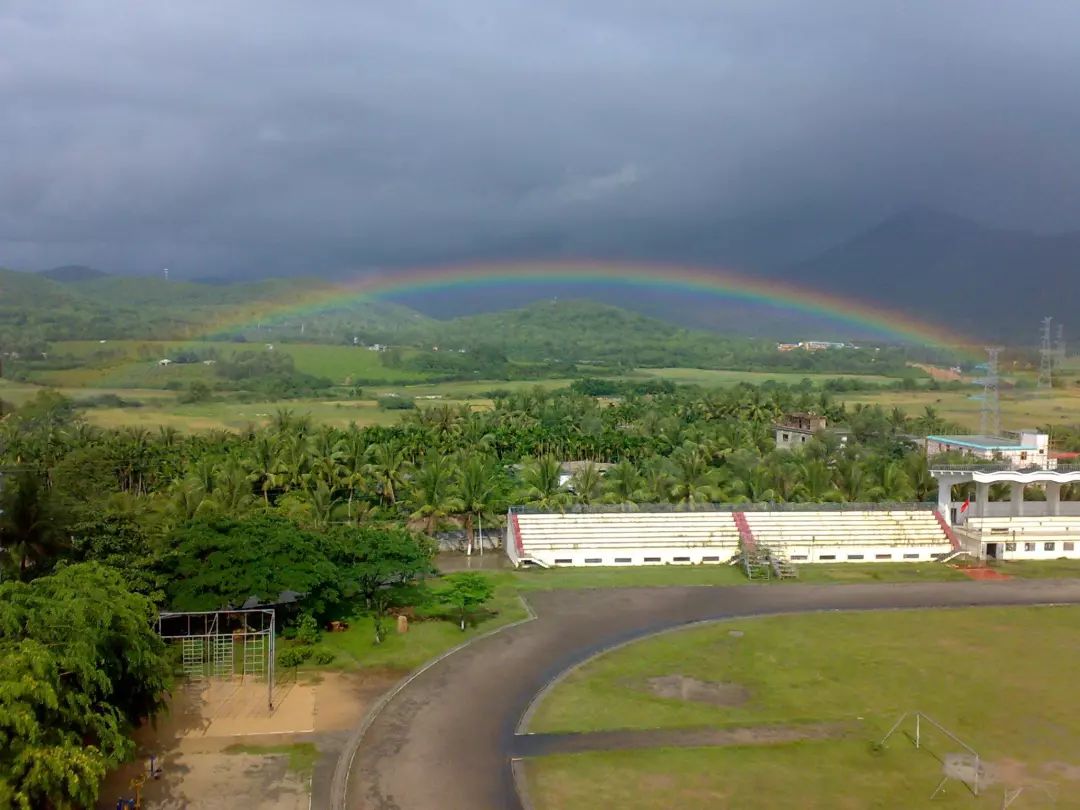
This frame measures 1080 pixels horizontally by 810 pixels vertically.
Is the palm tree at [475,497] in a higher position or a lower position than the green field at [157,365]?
lower

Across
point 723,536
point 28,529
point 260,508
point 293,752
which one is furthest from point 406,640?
point 723,536

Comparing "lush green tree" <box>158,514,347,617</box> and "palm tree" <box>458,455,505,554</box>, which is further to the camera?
"palm tree" <box>458,455,505,554</box>

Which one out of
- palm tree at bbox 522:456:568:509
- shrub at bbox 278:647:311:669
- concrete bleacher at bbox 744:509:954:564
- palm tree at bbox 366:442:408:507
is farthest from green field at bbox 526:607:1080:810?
palm tree at bbox 366:442:408:507

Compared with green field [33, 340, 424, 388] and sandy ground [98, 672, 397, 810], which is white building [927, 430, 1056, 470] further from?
green field [33, 340, 424, 388]

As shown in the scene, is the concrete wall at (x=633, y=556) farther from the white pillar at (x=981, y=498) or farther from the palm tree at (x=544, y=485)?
the white pillar at (x=981, y=498)

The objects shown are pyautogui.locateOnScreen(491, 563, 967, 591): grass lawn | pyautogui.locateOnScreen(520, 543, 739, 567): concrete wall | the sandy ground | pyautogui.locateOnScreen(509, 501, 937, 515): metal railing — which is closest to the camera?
the sandy ground

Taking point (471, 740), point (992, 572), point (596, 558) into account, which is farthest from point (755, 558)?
point (471, 740)

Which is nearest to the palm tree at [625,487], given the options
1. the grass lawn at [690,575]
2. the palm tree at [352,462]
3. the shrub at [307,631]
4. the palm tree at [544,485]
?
the palm tree at [544,485]
